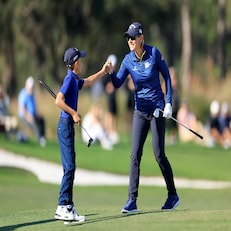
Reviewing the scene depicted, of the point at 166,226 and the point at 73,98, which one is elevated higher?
the point at 73,98

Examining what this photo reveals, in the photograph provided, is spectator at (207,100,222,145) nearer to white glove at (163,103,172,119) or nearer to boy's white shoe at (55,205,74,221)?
white glove at (163,103,172,119)

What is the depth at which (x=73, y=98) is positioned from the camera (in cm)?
1203

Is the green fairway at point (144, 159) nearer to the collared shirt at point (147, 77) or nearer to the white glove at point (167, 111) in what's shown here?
the collared shirt at point (147, 77)

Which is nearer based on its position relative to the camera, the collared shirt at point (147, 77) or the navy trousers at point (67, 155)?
the navy trousers at point (67, 155)

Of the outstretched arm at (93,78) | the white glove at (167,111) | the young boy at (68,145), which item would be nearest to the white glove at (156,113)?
the white glove at (167,111)

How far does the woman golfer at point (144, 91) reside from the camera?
41.7 ft

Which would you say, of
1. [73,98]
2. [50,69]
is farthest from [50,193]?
[50,69]

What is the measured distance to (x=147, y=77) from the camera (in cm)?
1270

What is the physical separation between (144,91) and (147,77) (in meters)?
0.20

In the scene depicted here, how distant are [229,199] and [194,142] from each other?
13401 millimetres

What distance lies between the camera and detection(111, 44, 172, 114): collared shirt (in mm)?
12719

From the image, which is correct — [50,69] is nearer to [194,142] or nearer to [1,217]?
[194,142]

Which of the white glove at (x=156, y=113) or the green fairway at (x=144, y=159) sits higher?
the green fairway at (x=144, y=159)

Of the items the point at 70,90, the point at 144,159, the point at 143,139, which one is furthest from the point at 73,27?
the point at 70,90
